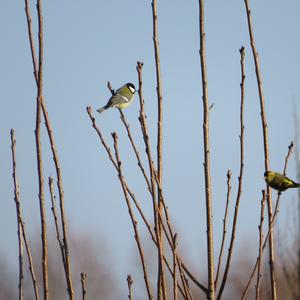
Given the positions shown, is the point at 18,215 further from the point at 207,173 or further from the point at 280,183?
the point at 280,183

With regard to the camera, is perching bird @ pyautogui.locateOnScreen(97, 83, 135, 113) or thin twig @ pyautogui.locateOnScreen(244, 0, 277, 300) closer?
thin twig @ pyautogui.locateOnScreen(244, 0, 277, 300)

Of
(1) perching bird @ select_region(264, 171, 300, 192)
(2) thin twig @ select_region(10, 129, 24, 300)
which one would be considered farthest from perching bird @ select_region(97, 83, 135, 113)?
(2) thin twig @ select_region(10, 129, 24, 300)

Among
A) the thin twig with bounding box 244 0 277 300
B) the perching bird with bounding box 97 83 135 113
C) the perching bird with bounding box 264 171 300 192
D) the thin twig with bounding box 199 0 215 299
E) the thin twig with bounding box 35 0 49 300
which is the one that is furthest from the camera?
the perching bird with bounding box 97 83 135 113

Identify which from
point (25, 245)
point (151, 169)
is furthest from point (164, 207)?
point (25, 245)

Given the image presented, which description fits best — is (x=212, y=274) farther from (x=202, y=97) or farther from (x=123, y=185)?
(x=202, y=97)

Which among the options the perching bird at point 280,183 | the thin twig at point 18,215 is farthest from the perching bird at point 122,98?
the thin twig at point 18,215

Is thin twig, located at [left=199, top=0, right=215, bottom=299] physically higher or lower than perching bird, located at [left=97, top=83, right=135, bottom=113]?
lower

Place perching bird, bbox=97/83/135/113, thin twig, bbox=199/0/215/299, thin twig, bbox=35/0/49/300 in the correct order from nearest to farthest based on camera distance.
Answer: thin twig, bbox=199/0/215/299 → thin twig, bbox=35/0/49/300 → perching bird, bbox=97/83/135/113

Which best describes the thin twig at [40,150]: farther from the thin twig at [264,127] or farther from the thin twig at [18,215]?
the thin twig at [264,127]

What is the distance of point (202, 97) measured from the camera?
10.2ft

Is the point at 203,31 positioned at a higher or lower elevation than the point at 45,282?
higher

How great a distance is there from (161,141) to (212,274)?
80 centimetres

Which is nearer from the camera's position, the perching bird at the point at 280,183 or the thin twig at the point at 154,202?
the thin twig at the point at 154,202

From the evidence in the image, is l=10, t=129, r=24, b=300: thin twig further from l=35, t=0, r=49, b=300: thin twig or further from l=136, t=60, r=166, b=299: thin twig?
l=136, t=60, r=166, b=299: thin twig
